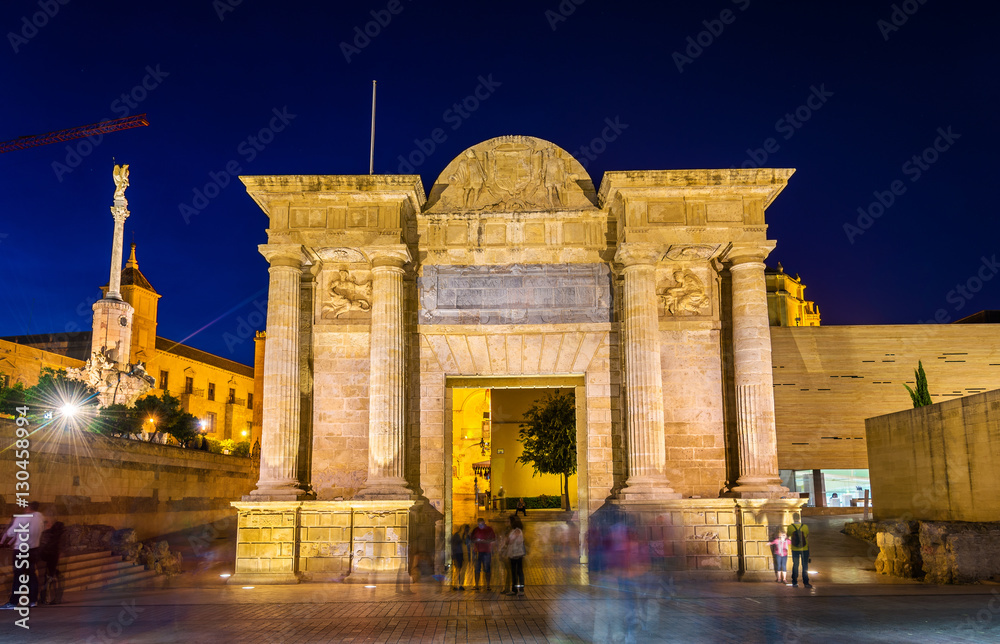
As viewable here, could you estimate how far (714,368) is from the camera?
1806cm

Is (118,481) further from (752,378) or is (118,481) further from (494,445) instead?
(494,445)

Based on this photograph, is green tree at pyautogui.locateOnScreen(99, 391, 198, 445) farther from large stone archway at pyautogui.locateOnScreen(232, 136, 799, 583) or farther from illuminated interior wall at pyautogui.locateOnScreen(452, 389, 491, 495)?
large stone archway at pyautogui.locateOnScreen(232, 136, 799, 583)

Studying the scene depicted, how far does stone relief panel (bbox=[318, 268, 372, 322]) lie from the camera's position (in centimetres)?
1836

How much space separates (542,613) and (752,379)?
7810 millimetres

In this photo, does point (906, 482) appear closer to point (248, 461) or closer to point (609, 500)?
point (609, 500)

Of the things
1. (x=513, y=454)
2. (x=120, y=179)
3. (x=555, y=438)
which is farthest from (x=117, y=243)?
(x=555, y=438)

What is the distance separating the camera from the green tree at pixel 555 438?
119 ft

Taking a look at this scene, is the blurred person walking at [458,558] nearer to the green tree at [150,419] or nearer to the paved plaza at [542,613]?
the paved plaza at [542,613]

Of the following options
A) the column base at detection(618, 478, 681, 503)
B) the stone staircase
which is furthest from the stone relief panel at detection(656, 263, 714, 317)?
the stone staircase

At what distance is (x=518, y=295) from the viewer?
60.0 ft

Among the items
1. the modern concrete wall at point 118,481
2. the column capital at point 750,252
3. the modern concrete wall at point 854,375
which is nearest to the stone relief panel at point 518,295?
the column capital at point 750,252

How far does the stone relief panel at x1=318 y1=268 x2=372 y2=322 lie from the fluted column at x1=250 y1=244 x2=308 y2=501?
0.79 metres

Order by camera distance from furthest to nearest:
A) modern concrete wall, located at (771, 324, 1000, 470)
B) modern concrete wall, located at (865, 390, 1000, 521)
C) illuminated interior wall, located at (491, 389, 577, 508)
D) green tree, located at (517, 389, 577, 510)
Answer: illuminated interior wall, located at (491, 389, 577, 508), green tree, located at (517, 389, 577, 510), modern concrete wall, located at (771, 324, 1000, 470), modern concrete wall, located at (865, 390, 1000, 521)

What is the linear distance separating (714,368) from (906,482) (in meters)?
8.65
